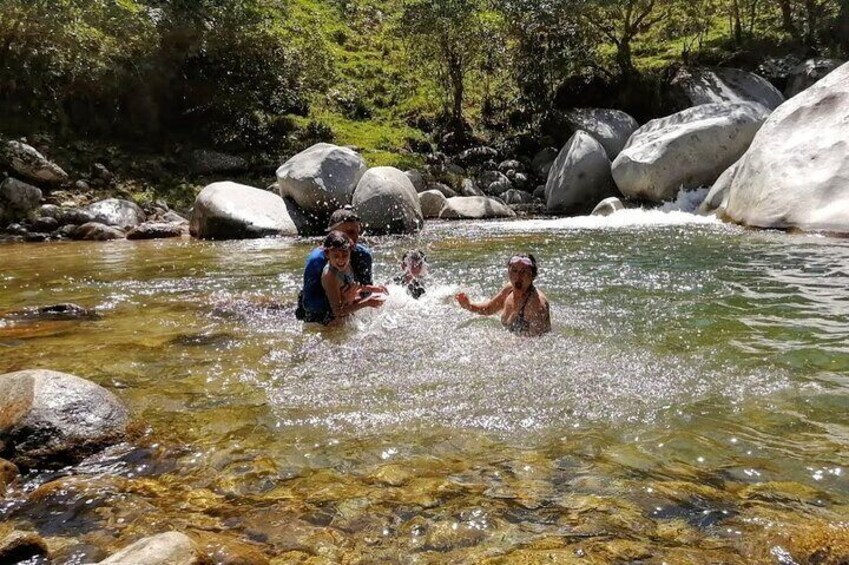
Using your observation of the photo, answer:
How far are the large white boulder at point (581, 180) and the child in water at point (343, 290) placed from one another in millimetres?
13720

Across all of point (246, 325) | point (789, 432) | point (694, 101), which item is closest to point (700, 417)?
point (789, 432)

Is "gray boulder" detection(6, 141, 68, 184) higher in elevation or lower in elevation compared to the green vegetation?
lower

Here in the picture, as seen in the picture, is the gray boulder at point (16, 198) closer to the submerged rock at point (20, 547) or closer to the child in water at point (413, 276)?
the child in water at point (413, 276)

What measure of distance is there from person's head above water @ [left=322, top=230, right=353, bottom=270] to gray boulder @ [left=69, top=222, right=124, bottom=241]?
11990mm

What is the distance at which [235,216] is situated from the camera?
16.1m

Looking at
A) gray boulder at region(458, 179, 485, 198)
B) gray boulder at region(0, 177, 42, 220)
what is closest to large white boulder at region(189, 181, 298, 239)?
gray boulder at region(0, 177, 42, 220)

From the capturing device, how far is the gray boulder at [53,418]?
4035 millimetres

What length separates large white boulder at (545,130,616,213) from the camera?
65.6ft

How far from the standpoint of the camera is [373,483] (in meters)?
3.70

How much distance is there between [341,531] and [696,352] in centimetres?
375

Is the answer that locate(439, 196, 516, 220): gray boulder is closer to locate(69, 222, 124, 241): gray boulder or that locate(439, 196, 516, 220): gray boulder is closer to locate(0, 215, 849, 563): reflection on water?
locate(69, 222, 124, 241): gray boulder

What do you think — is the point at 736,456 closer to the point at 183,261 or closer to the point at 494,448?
the point at 494,448

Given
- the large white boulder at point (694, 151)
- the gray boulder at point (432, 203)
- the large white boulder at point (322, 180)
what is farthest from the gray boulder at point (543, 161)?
the large white boulder at point (322, 180)

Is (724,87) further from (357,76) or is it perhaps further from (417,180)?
(357,76)
